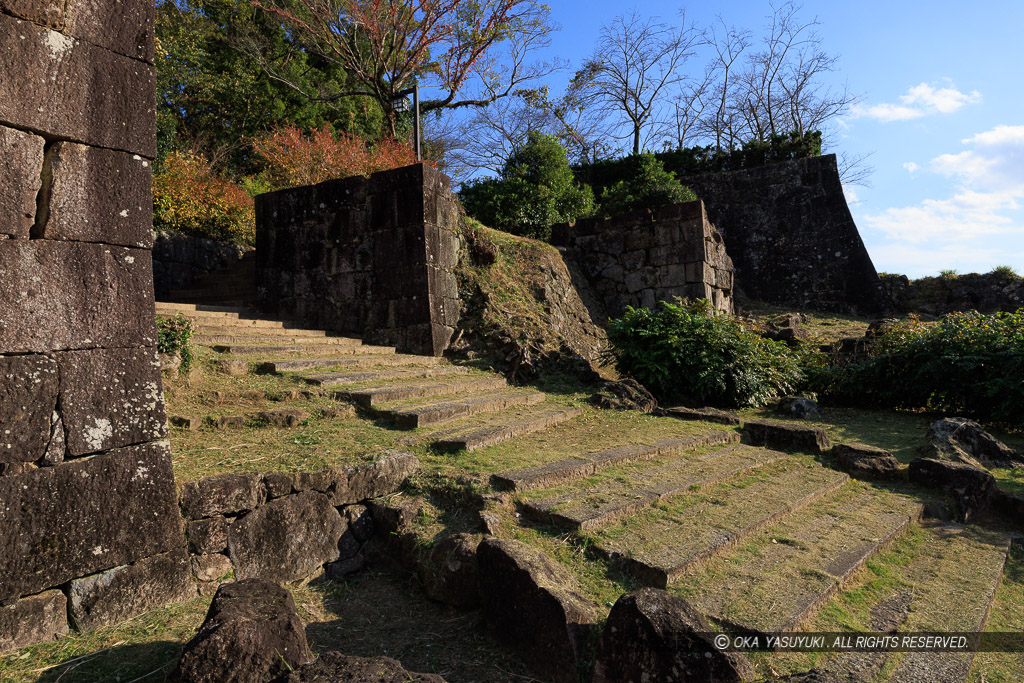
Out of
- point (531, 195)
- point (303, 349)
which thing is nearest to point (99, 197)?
point (303, 349)

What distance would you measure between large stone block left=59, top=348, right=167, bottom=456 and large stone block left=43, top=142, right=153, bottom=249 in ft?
1.84

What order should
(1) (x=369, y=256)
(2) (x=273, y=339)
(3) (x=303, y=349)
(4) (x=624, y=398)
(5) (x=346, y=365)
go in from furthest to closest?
(1) (x=369, y=256), (4) (x=624, y=398), (2) (x=273, y=339), (3) (x=303, y=349), (5) (x=346, y=365)

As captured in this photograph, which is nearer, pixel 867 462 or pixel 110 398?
pixel 110 398

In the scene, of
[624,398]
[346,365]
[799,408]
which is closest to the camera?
[346,365]

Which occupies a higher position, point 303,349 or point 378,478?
point 303,349

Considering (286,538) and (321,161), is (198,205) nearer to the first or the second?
(321,161)

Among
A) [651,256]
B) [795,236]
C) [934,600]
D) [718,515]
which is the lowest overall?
[934,600]

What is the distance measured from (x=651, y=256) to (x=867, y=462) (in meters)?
7.02

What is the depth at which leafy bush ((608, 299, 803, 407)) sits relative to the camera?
783 cm

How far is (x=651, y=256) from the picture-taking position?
37.8ft

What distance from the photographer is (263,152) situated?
12.8 m

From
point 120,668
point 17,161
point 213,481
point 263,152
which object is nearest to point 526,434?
point 213,481

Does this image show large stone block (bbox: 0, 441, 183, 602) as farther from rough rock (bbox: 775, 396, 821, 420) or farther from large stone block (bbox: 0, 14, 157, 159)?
rough rock (bbox: 775, 396, 821, 420)

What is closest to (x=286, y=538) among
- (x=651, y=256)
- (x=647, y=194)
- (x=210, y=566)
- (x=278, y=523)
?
(x=278, y=523)
